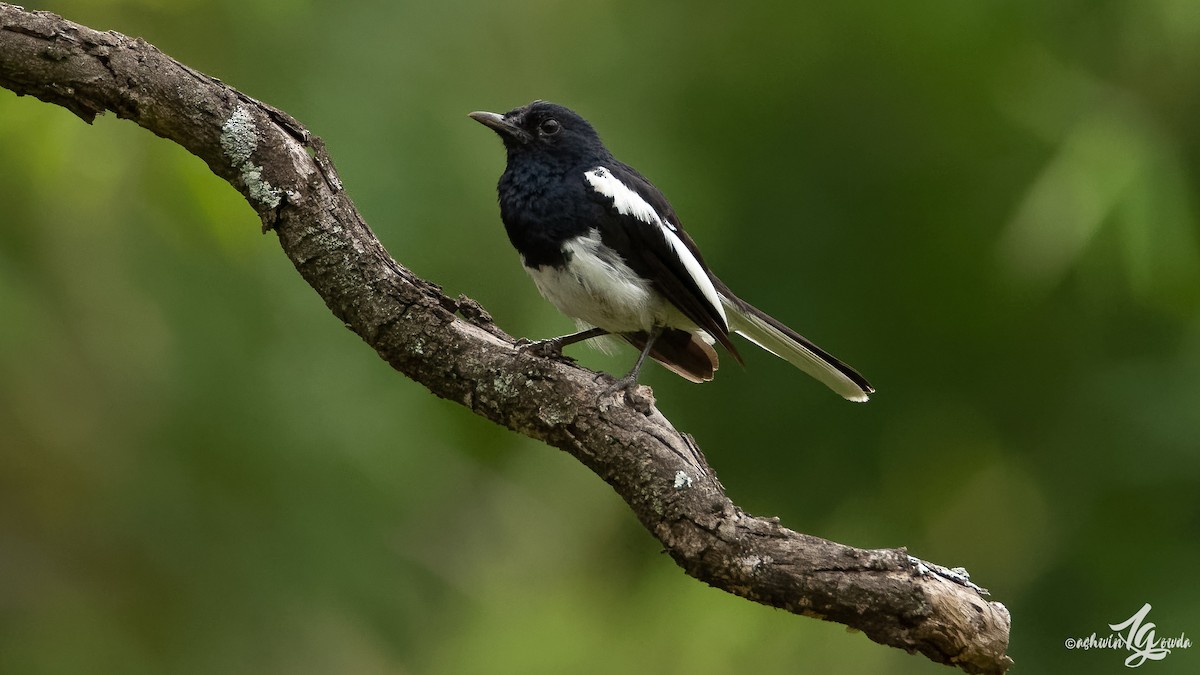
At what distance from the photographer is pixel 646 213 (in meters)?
3.97

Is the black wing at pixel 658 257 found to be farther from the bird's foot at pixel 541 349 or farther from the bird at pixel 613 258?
the bird's foot at pixel 541 349

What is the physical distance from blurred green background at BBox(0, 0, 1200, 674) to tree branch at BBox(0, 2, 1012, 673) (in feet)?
4.06

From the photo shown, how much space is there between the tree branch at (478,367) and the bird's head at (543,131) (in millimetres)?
984

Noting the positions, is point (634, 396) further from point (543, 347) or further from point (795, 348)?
point (795, 348)

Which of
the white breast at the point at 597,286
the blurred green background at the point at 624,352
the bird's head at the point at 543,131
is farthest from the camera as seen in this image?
the blurred green background at the point at 624,352

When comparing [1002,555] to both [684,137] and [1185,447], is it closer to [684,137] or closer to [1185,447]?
[1185,447]

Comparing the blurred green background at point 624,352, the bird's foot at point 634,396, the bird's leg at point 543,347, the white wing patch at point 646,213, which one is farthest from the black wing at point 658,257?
the blurred green background at point 624,352

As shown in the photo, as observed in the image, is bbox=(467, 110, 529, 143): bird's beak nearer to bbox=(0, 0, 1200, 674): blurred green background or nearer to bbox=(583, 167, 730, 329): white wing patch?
bbox=(583, 167, 730, 329): white wing patch

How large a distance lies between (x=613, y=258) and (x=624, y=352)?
4.65 feet

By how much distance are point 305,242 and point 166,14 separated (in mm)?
2152

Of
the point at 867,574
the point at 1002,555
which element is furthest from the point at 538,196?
the point at 1002,555

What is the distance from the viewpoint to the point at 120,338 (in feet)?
16.1

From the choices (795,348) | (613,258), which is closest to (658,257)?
(613,258)

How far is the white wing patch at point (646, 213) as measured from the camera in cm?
392
